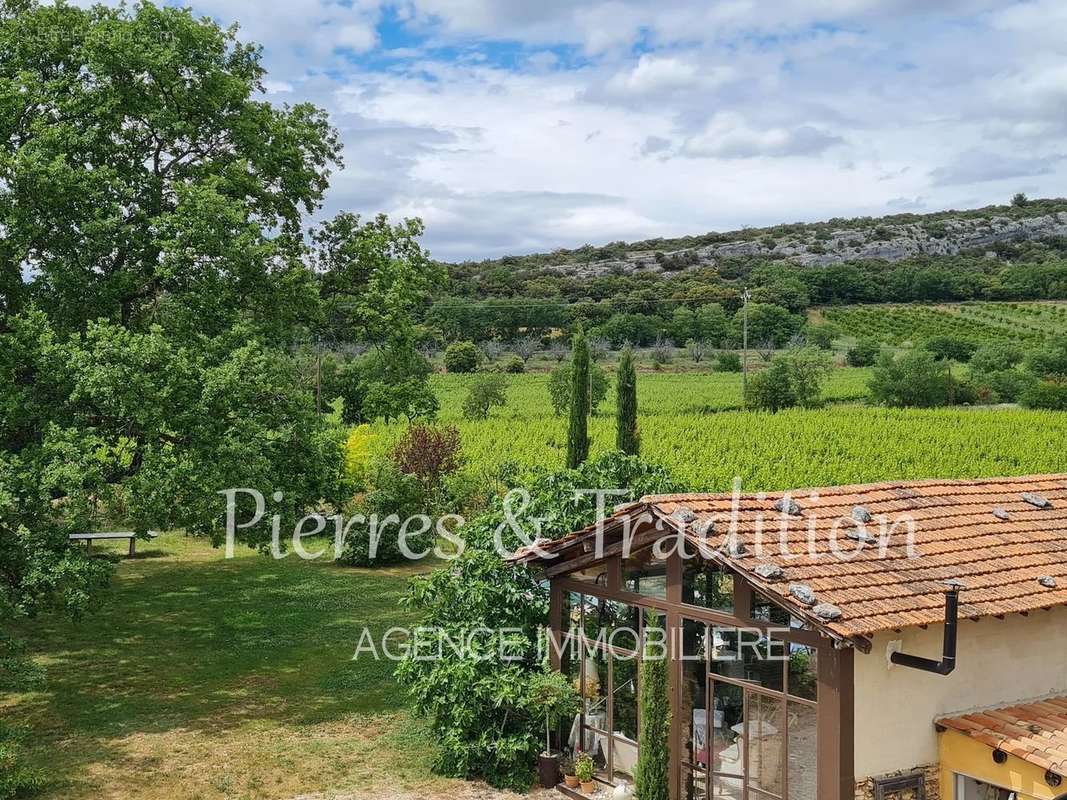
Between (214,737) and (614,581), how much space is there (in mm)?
6832

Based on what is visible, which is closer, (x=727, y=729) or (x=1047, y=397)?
(x=727, y=729)

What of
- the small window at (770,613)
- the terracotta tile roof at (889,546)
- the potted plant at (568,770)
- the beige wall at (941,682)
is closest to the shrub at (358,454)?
the potted plant at (568,770)

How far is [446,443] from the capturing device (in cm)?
2975

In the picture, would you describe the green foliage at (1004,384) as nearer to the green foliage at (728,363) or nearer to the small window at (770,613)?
the green foliage at (728,363)

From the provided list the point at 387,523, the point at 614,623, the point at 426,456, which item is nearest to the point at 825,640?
the point at 614,623

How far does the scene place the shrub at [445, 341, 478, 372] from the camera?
67.6 meters

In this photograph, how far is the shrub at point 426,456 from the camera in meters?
29.0

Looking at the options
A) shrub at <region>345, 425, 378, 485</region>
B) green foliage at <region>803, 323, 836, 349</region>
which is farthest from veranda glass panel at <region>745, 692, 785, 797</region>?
green foliage at <region>803, 323, 836, 349</region>

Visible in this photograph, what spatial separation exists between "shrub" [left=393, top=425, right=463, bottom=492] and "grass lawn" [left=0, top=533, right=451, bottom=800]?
12.9 ft

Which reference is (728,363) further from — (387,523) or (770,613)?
(770,613)

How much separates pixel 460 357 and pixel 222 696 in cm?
5165

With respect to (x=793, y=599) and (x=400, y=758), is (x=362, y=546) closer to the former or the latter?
(x=400, y=758)

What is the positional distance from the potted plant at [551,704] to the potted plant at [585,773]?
446mm

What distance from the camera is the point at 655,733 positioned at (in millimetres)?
11039
